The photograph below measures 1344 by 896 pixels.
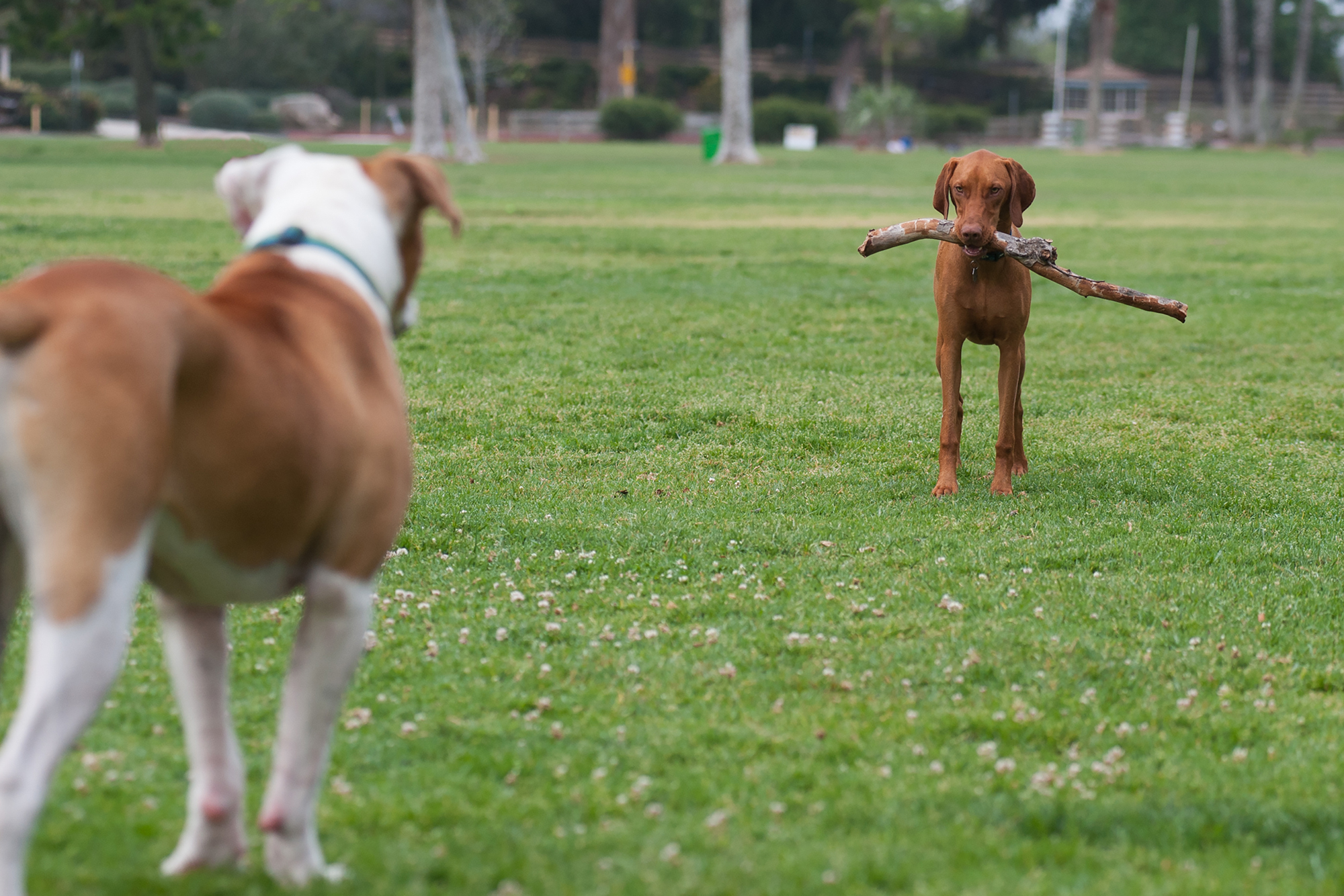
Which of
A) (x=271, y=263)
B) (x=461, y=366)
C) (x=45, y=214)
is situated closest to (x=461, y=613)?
(x=271, y=263)

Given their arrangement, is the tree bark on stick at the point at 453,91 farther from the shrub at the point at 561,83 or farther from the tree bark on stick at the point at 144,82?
the shrub at the point at 561,83

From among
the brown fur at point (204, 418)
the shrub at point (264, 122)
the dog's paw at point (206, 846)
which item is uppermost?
the shrub at point (264, 122)

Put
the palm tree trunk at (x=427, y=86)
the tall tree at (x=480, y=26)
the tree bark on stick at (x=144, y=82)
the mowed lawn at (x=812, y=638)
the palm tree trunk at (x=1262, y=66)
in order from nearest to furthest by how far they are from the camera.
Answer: the mowed lawn at (x=812, y=638) < the palm tree trunk at (x=427, y=86) < the tree bark on stick at (x=144, y=82) < the tall tree at (x=480, y=26) < the palm tree trunk at (x=1262, y=66)

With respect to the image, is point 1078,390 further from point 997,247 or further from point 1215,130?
point 1215,130

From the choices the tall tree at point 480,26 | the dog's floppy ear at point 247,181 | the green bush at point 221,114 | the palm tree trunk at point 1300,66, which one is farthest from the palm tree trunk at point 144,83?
the palm tree trunk at point 1300,66

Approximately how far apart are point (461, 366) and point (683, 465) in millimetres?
3321

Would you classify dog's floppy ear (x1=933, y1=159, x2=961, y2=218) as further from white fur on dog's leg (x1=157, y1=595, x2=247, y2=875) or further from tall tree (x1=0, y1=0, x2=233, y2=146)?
tall tree (x1=0, y1=0, x2=233, y2=146)

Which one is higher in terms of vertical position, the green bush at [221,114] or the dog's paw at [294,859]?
the green bush at [221,114]

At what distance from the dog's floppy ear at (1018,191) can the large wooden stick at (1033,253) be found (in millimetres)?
220

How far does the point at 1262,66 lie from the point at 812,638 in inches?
3158

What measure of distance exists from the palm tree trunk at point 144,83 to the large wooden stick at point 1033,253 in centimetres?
3975

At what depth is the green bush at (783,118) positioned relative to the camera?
64750 millimetres

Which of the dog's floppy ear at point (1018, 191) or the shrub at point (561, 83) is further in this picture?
the shrub at point (561, 83)

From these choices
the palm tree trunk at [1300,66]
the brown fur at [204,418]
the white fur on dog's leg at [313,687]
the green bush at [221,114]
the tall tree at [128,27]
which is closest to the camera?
the brown fur at [204,418]
